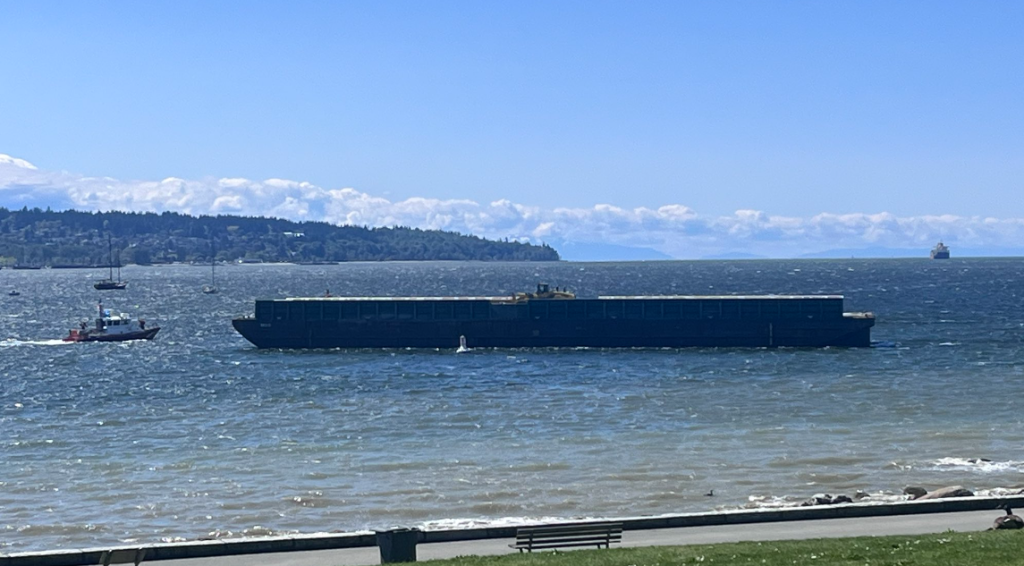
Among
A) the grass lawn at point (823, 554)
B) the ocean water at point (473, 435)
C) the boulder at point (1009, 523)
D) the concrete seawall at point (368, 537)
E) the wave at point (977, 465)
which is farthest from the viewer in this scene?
the wave at point (977, 465)

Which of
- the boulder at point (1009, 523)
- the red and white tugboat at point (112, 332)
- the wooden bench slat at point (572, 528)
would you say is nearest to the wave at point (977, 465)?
the boulder at point (1009, 523)

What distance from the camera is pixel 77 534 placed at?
3600 cm

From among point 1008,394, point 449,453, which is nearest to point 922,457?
point 449,453

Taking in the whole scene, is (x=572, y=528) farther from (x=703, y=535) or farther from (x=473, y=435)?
(x=473, y=435)

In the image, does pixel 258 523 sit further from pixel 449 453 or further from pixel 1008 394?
pixel 1008 394

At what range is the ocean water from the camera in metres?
38.8

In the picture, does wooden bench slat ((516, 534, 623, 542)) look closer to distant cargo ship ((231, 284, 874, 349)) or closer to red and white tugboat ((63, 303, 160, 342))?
distant cargo ship ((231, 284, 874, 349))

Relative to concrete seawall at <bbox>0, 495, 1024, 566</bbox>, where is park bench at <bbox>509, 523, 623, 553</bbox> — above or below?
above

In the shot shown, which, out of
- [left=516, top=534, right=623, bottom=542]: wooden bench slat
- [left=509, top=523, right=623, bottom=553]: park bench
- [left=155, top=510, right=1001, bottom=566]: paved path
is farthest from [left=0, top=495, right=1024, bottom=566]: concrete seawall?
[left=516, top=534, right=623, bottom=542]: wooden bench slat

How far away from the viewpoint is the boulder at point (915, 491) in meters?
36.4

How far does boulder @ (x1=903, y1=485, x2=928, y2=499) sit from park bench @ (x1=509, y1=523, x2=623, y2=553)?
13.8 metres

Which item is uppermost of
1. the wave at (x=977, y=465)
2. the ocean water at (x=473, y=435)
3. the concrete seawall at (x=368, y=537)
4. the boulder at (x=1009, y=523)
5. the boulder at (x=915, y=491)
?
the boulder at (x=1009, y=523)

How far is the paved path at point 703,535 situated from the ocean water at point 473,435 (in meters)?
8.31

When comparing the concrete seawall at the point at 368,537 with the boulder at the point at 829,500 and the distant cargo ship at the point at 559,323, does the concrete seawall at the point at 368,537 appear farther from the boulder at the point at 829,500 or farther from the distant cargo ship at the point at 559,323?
the distant cargo ship at the point at 559,323
